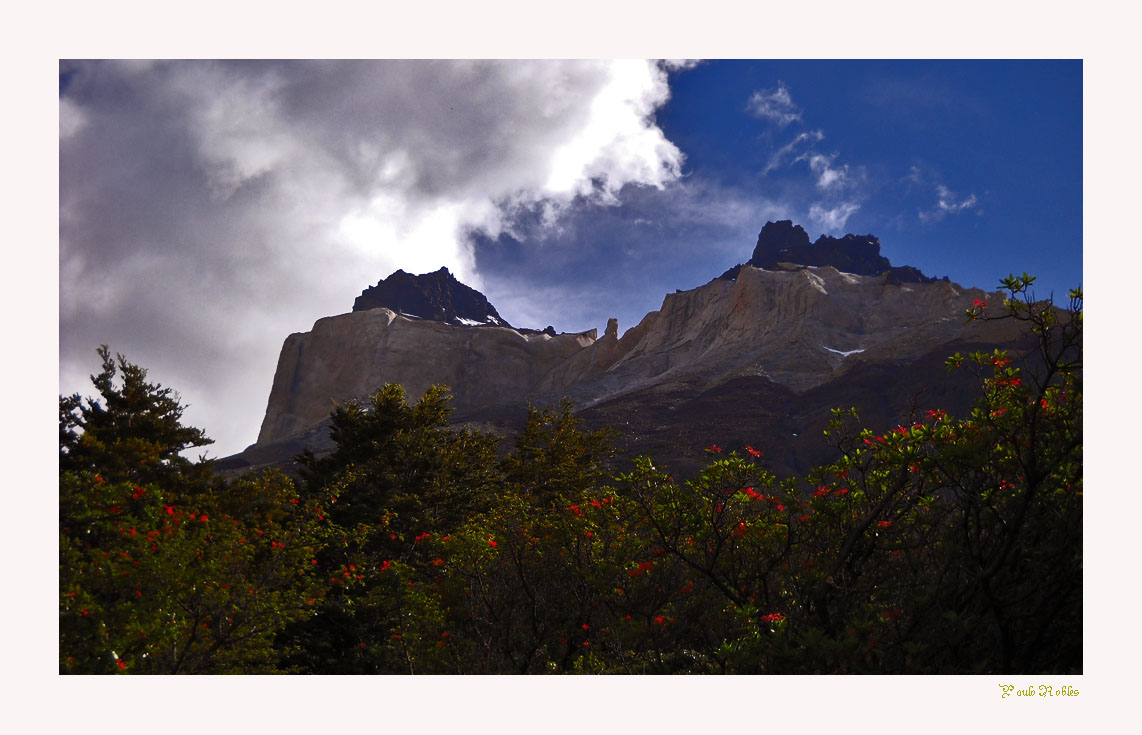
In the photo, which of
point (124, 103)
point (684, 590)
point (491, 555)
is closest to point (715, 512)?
point (684, 590)

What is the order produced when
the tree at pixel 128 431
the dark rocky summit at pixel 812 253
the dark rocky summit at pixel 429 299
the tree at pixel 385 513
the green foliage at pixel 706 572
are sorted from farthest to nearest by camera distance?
1. the dark rocky summit at pixel 429 299
2. the dark rocky summit at pixel 812 253
3. the tree at pixel 128 431
4. the tree at pixel 385 513
5. the green foliage at pixel 706 572

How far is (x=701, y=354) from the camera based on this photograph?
82.4 meters

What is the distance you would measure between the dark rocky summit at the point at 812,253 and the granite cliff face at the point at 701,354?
27 cm

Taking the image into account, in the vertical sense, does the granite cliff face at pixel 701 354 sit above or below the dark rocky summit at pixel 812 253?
below

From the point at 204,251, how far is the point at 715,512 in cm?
748

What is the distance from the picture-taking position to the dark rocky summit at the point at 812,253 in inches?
3824

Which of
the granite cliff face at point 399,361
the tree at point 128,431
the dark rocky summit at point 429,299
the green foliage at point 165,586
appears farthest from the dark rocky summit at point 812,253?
the green foliage at point 165,586

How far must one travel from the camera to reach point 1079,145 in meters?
6.69

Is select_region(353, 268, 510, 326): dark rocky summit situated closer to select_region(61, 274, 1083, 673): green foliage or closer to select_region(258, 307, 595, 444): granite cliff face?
select_region(258, 307, 595, 444): granite cliff face

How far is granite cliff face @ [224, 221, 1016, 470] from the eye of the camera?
63031 millimetres

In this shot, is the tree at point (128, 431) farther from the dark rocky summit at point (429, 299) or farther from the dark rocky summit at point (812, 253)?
the dark rocky summit at point (429, 299)

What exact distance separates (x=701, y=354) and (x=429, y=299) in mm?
62684

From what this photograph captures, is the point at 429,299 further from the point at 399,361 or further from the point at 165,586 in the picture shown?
the point at 165,586

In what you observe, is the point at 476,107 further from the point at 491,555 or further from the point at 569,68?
the point at 491,555
